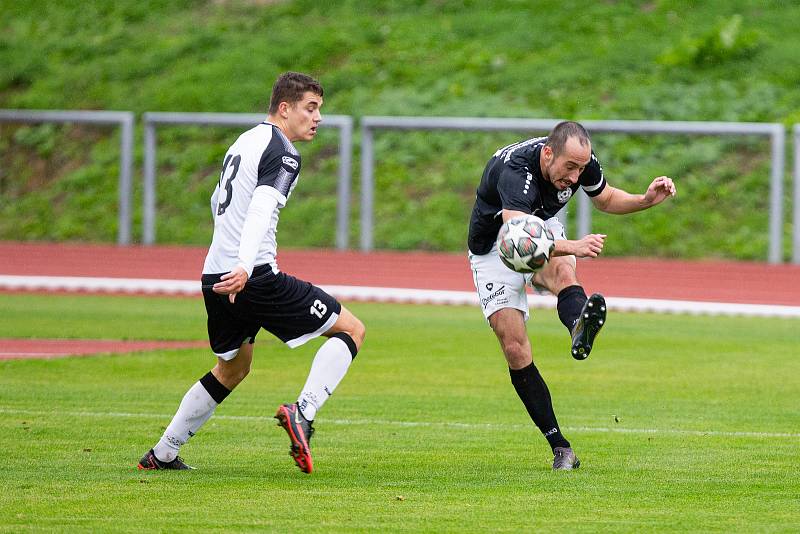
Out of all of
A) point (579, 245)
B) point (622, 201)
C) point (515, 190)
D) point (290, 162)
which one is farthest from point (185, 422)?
point (622, 201)

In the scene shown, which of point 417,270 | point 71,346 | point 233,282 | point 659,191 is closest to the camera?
point 233,282

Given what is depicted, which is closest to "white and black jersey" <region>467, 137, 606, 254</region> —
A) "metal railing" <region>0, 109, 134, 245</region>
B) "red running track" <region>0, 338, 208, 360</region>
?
"red running track" <region>0, 338, 208, 360</region>

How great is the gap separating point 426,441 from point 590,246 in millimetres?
2141

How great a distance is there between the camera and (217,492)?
23.5 ft

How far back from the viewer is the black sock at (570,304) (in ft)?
26.3

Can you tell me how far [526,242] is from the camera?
25.1ft

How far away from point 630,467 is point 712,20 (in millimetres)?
23478

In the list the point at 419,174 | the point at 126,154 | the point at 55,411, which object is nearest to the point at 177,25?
the point at 126,154

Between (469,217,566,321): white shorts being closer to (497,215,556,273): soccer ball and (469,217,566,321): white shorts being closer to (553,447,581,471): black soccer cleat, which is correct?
(497,215,556,273): soccer ball

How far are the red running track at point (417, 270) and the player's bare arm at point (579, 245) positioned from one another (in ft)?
43.4

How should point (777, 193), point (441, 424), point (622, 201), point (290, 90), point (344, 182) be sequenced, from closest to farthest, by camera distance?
point (290, 90), point (622, 201), point (441, 424), point (777, 193), point (344, 182)

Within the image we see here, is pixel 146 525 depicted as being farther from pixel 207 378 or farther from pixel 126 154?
pixel 126 154

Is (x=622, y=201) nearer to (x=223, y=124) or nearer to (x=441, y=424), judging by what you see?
(x=441, y=424)

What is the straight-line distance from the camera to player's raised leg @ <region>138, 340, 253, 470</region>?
26.1 feet
